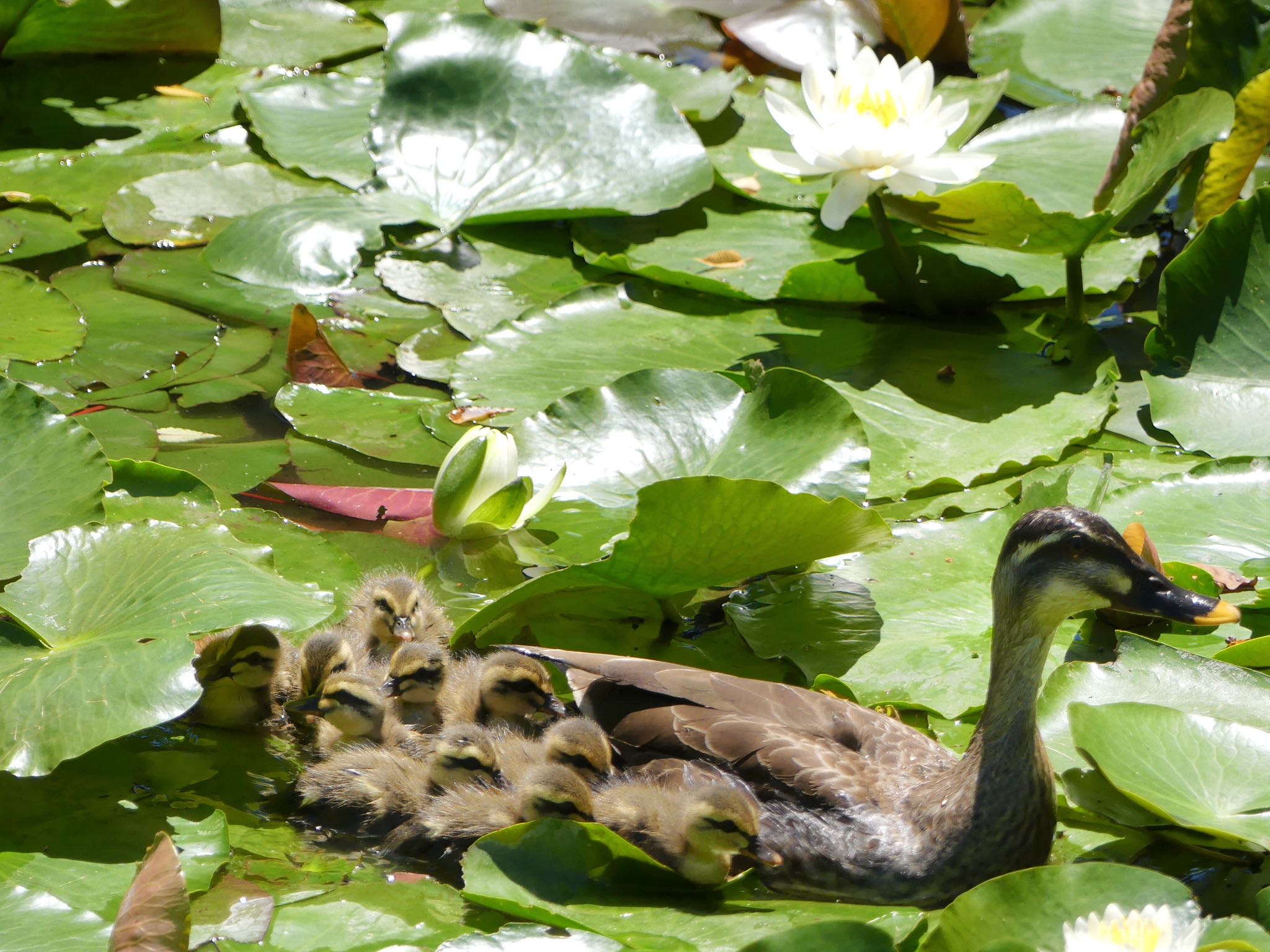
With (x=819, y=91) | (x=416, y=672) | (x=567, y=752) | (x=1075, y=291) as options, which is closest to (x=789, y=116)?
(x=819, y=91)

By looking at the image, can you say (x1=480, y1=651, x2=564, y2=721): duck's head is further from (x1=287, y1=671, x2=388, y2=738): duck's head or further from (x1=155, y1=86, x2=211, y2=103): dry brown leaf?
(x1=155, y1=86, x2=211, y2=103): dry brown leaf

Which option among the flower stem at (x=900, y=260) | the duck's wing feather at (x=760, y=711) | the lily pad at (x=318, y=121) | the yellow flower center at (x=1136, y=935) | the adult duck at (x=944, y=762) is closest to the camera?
the yellow flower center at (x=1136, y=935)

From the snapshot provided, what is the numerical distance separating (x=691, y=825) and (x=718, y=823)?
0.05 metres

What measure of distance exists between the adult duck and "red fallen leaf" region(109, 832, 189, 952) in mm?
1037

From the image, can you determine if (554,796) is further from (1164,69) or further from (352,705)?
(1164,69)

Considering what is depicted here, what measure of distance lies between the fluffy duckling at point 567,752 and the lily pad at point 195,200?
107 inches

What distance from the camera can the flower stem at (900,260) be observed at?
4.24m

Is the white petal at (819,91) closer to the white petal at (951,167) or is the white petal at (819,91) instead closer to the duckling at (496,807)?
the white petal at (951,167)

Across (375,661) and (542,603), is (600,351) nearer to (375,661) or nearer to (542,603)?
(542,603)

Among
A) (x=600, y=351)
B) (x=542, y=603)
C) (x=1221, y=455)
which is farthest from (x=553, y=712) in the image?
(x=1221, y=455)

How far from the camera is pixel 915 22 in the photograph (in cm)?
577

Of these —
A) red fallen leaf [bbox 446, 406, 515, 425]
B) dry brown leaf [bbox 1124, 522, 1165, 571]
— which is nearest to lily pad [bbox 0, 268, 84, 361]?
red fallen leaf [bbox 446, 406, 515, 425]

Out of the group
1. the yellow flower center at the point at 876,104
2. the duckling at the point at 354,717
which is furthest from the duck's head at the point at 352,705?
the yellow flower center at the point at 876,104

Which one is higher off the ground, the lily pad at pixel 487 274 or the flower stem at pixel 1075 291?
the flower stem at pixel 1075 291
